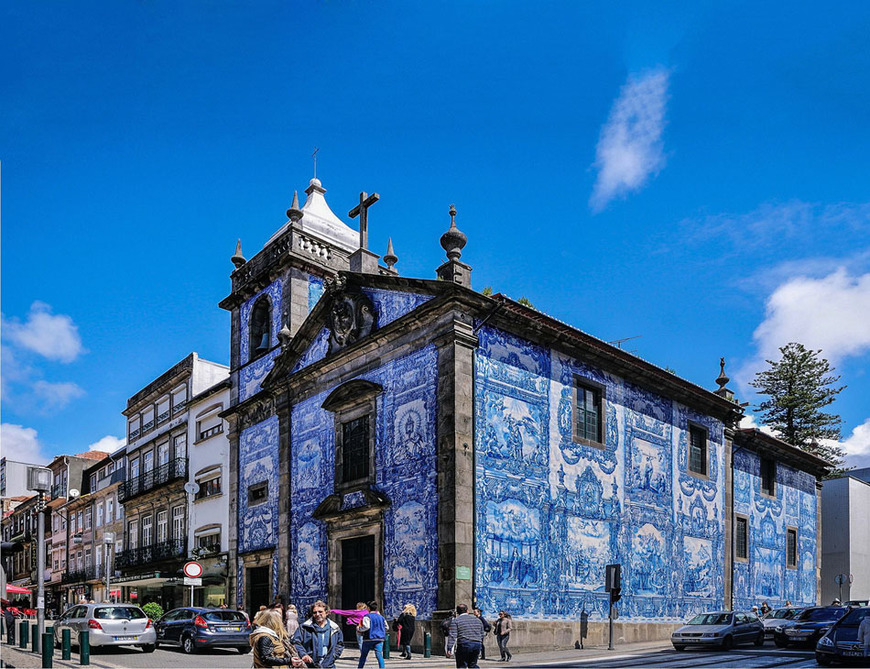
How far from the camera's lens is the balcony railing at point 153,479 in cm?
3531

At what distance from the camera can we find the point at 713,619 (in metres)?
22.6

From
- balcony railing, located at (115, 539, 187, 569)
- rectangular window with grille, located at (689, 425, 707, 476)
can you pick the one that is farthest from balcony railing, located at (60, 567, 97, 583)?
rectangular window with grille, located at (689, 425, 707, 476)

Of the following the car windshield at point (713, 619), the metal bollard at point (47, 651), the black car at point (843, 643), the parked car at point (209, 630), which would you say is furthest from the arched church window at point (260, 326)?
the black car at point (843, 643)

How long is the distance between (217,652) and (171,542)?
48.5 ft

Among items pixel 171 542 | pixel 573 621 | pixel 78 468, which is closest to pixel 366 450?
pixel 573 621

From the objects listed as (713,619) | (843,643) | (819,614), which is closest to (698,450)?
(819,614)

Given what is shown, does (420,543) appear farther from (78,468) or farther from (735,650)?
(78,468)

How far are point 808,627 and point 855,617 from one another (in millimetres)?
5537

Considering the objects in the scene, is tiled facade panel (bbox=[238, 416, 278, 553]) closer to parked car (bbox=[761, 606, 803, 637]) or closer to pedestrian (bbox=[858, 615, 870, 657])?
parked car (bbox=[761, 606, 803, 637])

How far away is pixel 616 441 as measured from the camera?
24.7 metres

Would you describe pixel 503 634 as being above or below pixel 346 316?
below

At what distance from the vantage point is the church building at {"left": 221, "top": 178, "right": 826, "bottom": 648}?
66.8 feet

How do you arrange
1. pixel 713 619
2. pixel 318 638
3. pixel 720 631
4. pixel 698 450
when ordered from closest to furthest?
pixel 318 638 → pixel 720 631 → pixel 713 619 → pixel 698 450

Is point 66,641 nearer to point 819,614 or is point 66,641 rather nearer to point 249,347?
point 249,347
